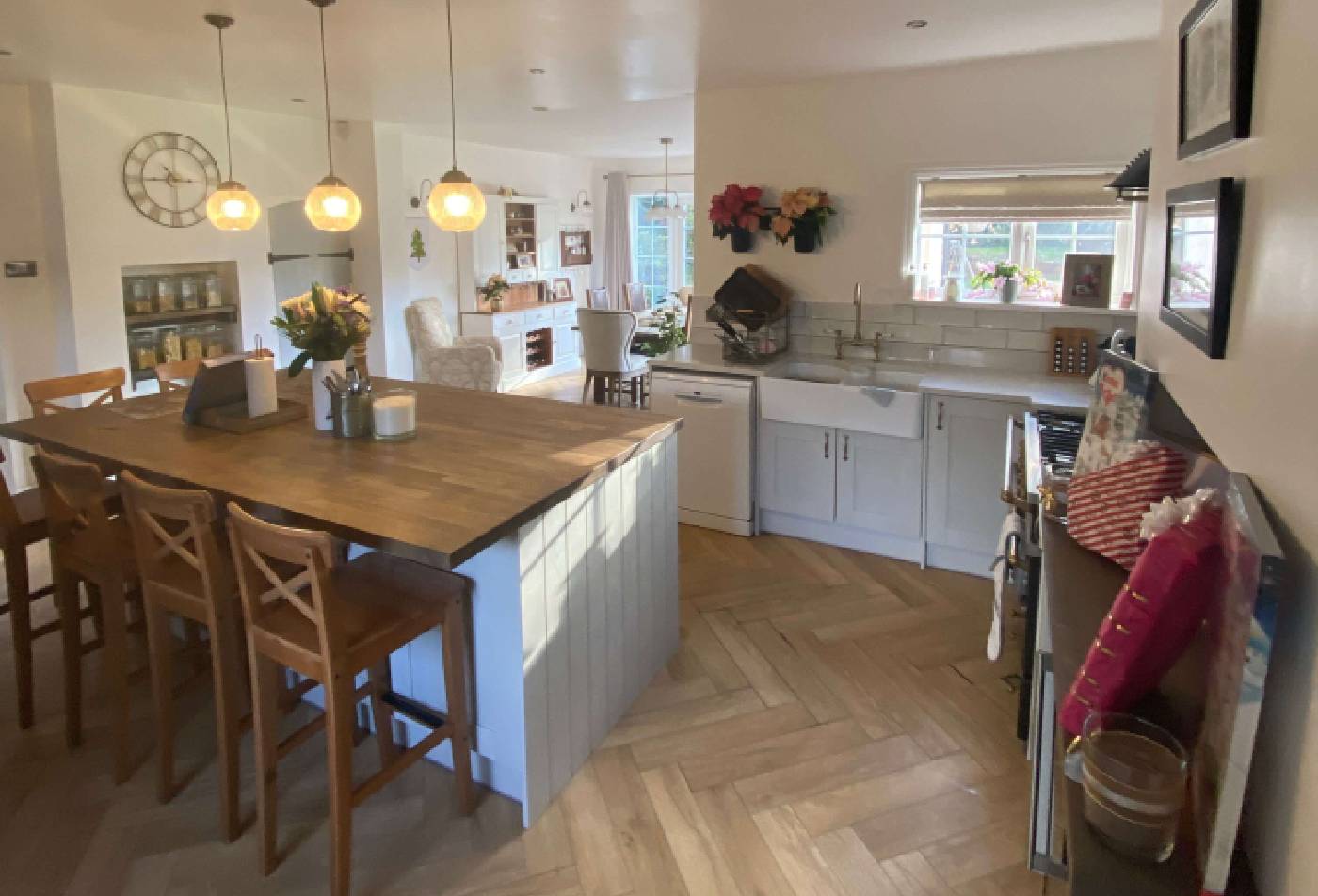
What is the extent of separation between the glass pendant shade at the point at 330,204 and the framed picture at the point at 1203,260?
280 cm

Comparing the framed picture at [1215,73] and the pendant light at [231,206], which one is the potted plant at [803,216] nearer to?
the pendant light at [231,206]

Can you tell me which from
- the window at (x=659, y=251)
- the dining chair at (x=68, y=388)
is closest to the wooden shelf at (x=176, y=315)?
the dining chair at (x=68, y=388)

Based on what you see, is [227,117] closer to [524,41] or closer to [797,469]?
[524,41]

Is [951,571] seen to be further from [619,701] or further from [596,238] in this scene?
[596,238]

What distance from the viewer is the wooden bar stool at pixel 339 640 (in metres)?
1.96

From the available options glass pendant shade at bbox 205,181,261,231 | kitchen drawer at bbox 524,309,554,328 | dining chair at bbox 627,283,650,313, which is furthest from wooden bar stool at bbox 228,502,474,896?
dining chair at bbox 627,283,650,313

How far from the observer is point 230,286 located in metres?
5.87

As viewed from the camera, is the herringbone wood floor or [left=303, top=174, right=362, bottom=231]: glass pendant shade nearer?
the herringbone wood floor

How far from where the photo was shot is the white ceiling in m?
3.22

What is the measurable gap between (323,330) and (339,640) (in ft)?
3.99

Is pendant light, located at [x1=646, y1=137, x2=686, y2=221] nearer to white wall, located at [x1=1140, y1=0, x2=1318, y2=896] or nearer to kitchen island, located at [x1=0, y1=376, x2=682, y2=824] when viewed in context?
kitchen island, located at [x1=0, y1=376, x2=682, y2=824]

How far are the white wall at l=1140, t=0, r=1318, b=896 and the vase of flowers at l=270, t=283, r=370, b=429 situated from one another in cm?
245

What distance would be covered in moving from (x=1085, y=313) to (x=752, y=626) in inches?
87.0

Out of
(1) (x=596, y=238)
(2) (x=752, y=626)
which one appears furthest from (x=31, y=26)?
(1) (x=596, y=238)
